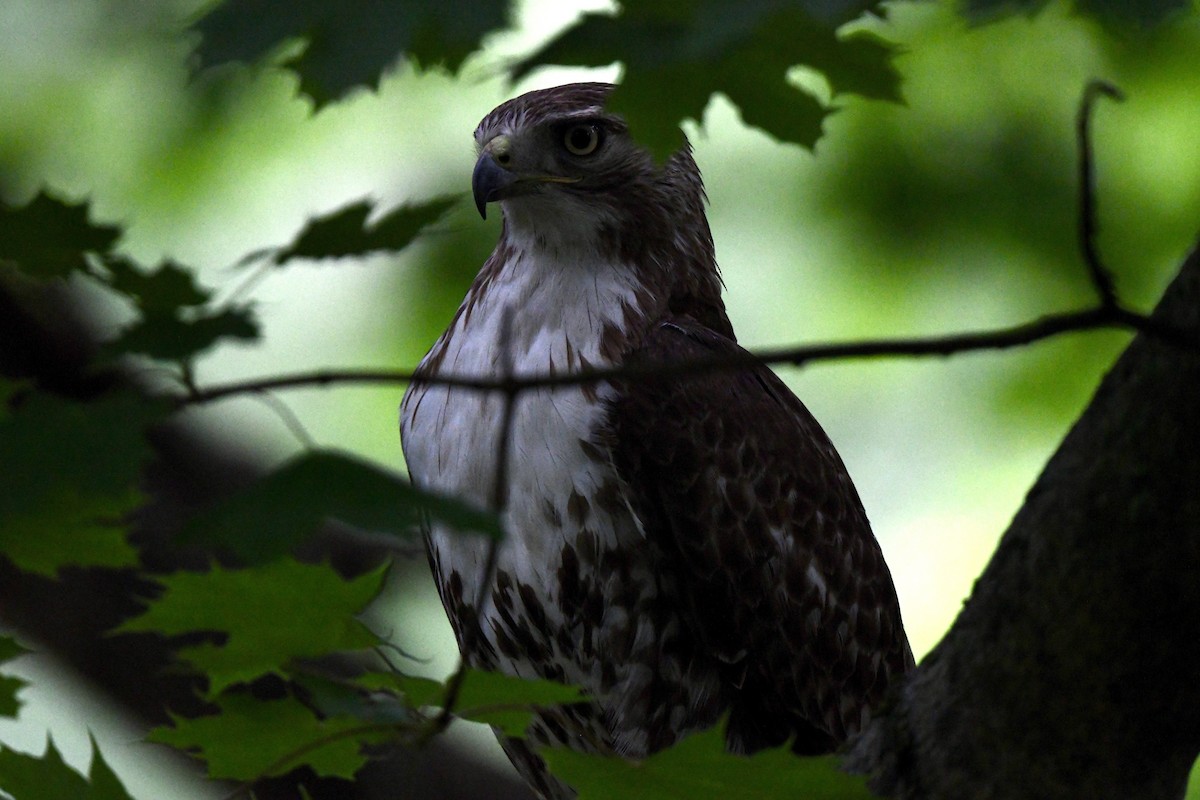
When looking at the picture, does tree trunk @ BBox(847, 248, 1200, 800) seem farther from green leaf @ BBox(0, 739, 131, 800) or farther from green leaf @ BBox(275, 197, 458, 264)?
green leaf @ BBox(0, 739, 131, 800)

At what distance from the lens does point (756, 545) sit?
384cm

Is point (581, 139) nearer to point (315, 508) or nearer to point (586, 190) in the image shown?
point (586, 190)

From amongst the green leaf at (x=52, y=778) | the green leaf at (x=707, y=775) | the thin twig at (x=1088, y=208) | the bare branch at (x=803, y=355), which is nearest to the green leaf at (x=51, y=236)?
the bare branch at (x=803, y=355)

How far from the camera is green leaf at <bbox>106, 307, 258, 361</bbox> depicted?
170cm

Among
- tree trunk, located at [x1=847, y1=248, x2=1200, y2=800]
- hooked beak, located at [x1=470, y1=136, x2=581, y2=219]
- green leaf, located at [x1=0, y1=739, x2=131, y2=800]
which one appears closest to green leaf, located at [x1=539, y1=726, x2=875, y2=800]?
tree trunk, located at [x1=847, y1=248, x2=1200, y2=800]

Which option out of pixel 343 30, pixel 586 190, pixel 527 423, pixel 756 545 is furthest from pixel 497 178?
pixel 343 30

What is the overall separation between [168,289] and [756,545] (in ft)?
7.57

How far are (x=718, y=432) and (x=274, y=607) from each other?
1.78 m

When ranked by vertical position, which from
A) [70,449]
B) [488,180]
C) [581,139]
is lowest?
[70,449]

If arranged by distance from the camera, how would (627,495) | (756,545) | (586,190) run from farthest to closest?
1. (586,190)
2. (756,545)
3. (627,495)

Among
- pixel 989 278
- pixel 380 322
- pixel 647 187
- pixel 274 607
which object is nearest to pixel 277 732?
pixel 274 607

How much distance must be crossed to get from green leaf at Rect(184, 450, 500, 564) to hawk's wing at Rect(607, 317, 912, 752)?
2.21 metres

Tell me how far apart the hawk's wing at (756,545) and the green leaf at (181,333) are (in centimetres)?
207

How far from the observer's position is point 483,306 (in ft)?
13.3
